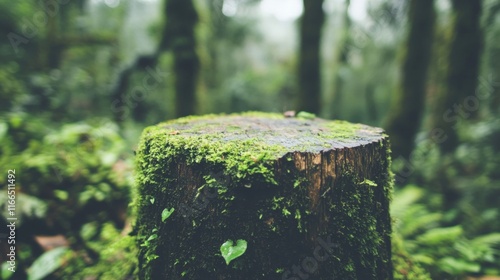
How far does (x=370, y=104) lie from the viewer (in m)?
14.2

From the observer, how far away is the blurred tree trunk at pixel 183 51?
6.41 meters

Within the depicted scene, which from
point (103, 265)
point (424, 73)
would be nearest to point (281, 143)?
point (103, 265)

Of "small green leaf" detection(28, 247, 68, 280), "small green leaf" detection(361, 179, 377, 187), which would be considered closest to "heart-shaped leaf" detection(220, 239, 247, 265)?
"small green leaf" detection(361, 179, 377, 187)

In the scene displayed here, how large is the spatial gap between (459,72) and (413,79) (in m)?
1.21

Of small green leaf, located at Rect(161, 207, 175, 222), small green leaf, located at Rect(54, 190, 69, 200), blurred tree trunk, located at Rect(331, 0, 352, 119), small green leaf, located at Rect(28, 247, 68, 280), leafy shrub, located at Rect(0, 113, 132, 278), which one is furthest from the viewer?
blurred tree trunk, located at Rect(331, 0, 352, 119)

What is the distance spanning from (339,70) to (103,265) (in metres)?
13.2

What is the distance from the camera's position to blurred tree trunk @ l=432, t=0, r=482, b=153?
6605mm

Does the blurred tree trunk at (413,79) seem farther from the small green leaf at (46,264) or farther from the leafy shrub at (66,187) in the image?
the small green leaf at (46,264)

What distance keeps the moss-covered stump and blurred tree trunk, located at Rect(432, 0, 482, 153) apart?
6133 mm

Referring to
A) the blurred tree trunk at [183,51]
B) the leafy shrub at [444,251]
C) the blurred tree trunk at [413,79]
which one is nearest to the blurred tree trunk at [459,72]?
the blurred tree trunk at [413,79]

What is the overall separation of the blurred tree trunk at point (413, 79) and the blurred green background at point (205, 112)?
0.08 feet

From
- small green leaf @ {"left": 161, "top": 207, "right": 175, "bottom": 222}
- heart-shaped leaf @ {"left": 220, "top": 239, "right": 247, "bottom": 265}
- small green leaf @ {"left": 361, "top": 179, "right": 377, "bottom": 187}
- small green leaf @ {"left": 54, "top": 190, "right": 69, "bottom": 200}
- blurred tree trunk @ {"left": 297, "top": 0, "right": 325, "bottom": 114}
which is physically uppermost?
blurred tree trunk @ {"left": 297, "top": 0, "right": 325, "bottom": 114}

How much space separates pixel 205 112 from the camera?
22.5ft

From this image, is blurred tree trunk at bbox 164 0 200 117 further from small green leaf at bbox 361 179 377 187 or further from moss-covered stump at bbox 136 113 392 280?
small green leaf at bbox 361 179 377 187
